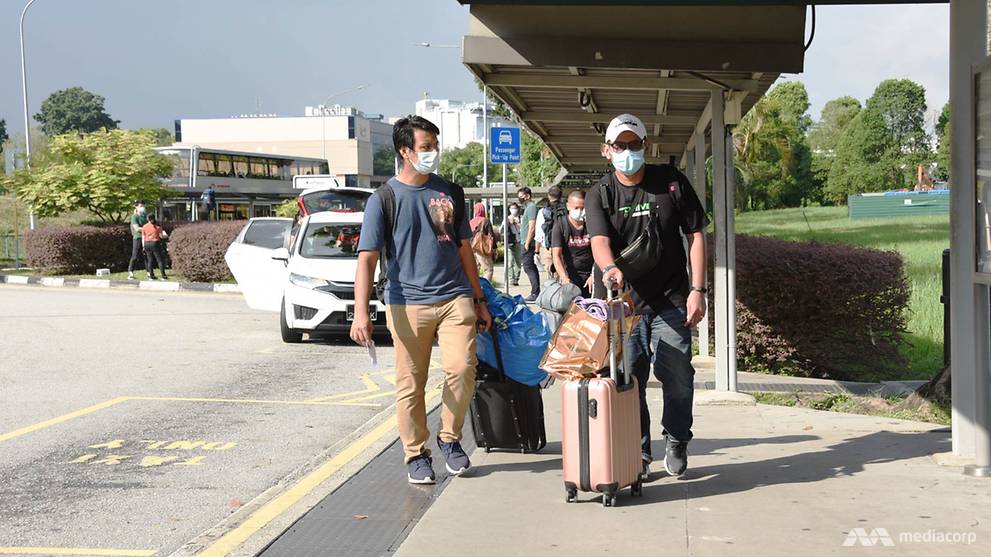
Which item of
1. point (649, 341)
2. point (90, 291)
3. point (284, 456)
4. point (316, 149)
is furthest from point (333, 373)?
point (316, 149)

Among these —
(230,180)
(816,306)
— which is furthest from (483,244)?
(230,180)

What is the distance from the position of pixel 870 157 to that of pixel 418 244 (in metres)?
101

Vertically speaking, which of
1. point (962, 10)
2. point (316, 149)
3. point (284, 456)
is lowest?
point (284, 456)

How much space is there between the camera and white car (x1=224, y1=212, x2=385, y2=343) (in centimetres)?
1347

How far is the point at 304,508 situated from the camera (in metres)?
5.78

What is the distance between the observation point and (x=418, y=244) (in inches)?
241

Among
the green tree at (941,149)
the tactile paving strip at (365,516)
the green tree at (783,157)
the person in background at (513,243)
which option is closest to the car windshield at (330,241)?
the tactile paving strip at (365,516)

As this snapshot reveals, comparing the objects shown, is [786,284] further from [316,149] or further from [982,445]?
[316,149]

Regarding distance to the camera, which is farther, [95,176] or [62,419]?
[95,176]

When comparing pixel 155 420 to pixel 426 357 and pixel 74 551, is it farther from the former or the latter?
pixel 74 551

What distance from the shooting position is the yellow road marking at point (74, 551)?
5266mm

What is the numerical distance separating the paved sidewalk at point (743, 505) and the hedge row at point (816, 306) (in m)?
3.60

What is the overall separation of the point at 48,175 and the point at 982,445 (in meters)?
29.0

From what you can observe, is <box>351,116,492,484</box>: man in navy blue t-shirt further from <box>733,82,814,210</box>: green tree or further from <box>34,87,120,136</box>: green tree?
<box>34,87,120,136</box>: green tree
